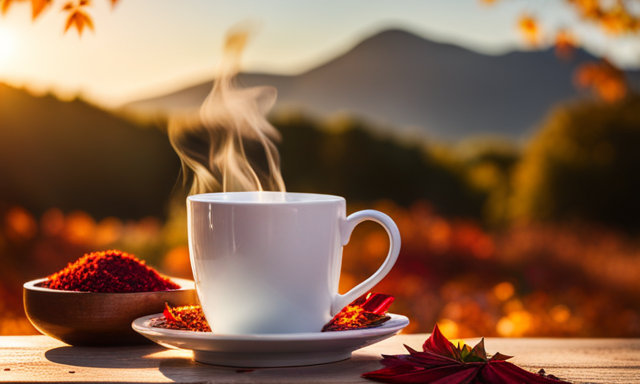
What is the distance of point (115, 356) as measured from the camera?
0.96 meters

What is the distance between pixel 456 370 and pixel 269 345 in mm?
243

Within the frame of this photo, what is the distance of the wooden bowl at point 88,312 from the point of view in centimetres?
98

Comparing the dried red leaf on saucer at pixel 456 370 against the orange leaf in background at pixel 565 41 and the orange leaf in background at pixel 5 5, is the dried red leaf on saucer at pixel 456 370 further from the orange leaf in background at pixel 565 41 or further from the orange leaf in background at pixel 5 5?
the orange leaf in background at pixel 565 41

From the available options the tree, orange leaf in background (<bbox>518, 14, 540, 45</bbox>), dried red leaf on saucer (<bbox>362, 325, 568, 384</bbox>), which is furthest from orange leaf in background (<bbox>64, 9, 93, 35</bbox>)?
the tree

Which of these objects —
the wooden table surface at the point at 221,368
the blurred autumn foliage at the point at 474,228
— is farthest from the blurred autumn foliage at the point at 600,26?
the wooden table surface at the point at 221,368

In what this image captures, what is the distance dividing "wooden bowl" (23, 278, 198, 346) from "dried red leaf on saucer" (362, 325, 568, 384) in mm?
405

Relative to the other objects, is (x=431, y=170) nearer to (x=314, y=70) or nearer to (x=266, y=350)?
(x=314, y=70)

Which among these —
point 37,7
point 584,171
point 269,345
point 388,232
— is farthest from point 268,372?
point 584,171

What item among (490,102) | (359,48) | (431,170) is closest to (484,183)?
(431,170)

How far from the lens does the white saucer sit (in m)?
0.81

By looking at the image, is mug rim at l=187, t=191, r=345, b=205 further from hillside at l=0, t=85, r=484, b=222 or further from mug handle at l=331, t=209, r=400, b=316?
hillside at l=0, t=85, r=484, b=222

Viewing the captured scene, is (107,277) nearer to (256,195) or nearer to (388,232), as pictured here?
(256,195)

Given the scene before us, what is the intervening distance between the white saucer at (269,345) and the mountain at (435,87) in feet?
15.9

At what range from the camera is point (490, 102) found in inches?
244
